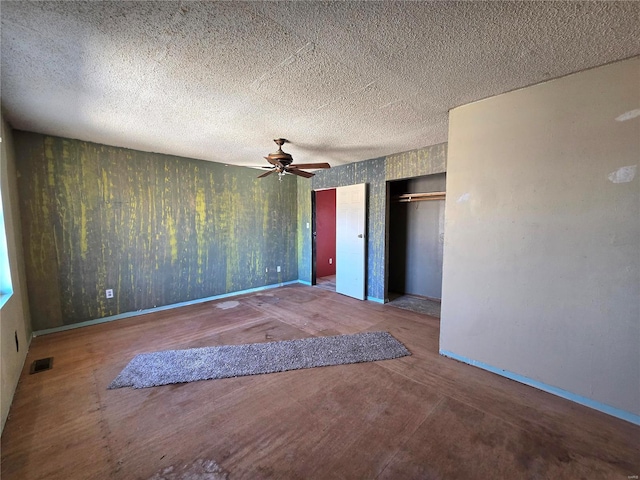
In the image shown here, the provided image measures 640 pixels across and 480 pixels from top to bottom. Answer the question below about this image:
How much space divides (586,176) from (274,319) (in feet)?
11.0

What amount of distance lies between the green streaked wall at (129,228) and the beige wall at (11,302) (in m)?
0.26

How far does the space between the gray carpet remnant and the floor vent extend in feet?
2.27

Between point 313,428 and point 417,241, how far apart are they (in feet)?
12.0

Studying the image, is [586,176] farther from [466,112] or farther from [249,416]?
[249,416]

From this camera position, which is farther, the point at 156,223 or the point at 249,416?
the point at 156,223

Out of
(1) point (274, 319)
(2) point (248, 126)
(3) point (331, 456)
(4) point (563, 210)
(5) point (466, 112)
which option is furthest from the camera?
(1) point (274, 319)

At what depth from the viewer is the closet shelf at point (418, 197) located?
416cm

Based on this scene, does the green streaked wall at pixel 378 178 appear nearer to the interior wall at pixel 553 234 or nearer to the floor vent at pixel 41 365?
the interior wall at pixel 553 234

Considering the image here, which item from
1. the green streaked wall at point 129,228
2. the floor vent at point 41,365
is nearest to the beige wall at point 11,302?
the floor vent at point 41,365

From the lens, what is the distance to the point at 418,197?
4395mm

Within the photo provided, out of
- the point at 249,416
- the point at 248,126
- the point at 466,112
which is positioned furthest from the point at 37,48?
the point at 466,112

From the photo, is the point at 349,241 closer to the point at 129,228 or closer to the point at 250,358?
the point at 250,358

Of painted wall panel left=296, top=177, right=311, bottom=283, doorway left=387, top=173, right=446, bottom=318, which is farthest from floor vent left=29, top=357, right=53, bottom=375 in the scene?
doorway left=387, top=173, right=446, bottom=318

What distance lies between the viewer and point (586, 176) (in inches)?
69.1
